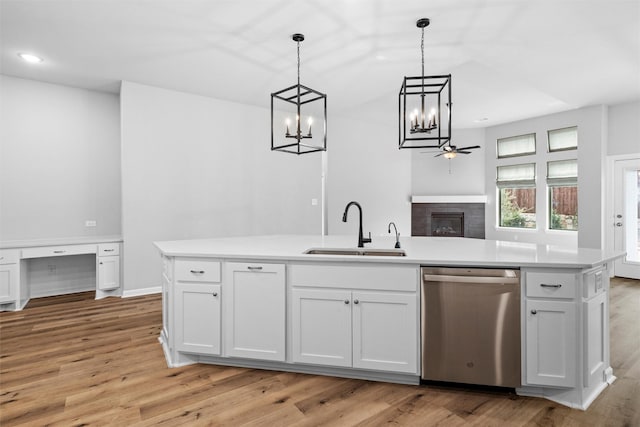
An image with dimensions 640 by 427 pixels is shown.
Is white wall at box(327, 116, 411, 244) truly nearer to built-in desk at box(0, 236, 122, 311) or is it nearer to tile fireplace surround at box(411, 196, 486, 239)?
tile fireplace surround at box(411, 196, 486, 239)

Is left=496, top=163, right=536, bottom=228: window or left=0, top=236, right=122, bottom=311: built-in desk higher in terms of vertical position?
left=496, top=163, right=536, bottom=228: window

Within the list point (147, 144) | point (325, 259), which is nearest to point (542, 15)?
point (325, 259)

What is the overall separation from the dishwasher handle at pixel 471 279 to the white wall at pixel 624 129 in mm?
5349

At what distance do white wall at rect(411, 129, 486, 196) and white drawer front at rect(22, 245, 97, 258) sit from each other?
644cm

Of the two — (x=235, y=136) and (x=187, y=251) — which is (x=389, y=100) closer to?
(x=235, y=136)

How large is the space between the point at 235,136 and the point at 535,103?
5.09 metres

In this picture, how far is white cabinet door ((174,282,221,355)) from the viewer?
242 centimetres

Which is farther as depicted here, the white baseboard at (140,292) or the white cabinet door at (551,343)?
the white baseboard at (140,292)

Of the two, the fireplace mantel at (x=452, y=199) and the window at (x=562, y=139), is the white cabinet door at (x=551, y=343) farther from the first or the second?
the fireplace mantel at (x=452, y=199)

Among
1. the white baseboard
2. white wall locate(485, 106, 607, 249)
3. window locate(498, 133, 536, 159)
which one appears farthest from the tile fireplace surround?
the white baseboard

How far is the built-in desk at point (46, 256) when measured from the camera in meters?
3.85

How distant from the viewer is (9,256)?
3834 millimetres

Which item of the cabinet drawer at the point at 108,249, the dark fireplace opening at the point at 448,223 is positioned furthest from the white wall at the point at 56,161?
the dark fireplace opening at the point at 448,223

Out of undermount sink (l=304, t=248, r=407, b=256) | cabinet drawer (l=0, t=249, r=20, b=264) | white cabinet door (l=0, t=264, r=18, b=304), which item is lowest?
white cabinet door (l=0, t=264, r=18, b=304)
